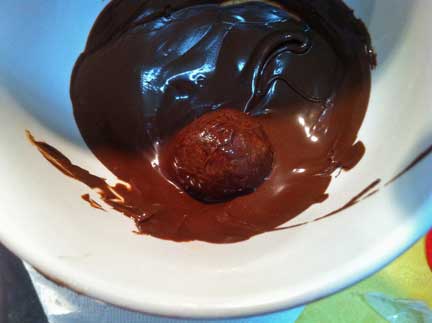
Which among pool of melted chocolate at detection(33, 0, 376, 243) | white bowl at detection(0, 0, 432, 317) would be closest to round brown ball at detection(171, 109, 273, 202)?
pool of melted chocolate at detection(33, 0, 376, 243)

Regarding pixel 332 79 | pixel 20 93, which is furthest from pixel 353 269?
pixel 20 93

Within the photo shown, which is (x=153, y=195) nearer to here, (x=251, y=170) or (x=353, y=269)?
(x=251, y=170)

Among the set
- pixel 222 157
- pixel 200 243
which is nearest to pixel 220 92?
pixel 222 157

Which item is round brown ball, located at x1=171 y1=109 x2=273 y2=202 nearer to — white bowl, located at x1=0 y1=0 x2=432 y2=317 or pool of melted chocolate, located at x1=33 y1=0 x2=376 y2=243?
pool of melted chocolate, located at x1=33 y1=0 x2=376 y2=243

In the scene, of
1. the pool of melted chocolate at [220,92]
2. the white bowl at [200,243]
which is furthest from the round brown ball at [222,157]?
the white bowl at [200,243]

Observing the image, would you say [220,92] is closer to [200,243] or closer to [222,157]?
[222,157]
